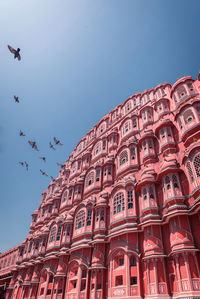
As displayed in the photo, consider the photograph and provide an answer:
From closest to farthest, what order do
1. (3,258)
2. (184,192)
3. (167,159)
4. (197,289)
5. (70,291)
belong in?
(197,289), (184,192), (167,159), (70,291), (3,258)

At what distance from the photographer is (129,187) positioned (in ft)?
76.9

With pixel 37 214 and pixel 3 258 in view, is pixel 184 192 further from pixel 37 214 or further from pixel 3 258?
pixel 3 258

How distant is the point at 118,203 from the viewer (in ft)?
77.6

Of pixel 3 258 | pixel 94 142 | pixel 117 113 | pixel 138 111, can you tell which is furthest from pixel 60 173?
pixel 3 258

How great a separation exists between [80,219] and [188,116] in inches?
723

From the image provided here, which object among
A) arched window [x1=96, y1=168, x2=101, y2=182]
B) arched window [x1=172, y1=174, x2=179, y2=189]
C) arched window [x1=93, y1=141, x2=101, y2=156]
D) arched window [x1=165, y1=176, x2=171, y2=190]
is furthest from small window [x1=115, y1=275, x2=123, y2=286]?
arched window [x1=93, y1=141, x2=101, y2=156]

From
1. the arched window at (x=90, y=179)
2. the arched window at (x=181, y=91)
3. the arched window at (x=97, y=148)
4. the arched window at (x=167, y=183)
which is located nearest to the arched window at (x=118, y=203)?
the arched window at (x=167, y=183)

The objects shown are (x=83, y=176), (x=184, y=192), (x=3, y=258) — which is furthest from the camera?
(x=3, y=258)

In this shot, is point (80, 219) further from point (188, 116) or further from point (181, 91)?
point (181, 91)

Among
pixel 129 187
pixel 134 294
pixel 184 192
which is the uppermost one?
pixel 129 187

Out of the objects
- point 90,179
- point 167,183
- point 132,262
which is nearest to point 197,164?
point 167,183

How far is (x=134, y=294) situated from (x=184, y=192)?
378 inches

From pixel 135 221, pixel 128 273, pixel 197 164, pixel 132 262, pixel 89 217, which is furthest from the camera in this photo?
pixel 89 217

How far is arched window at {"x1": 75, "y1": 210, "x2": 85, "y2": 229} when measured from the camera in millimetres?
26939
